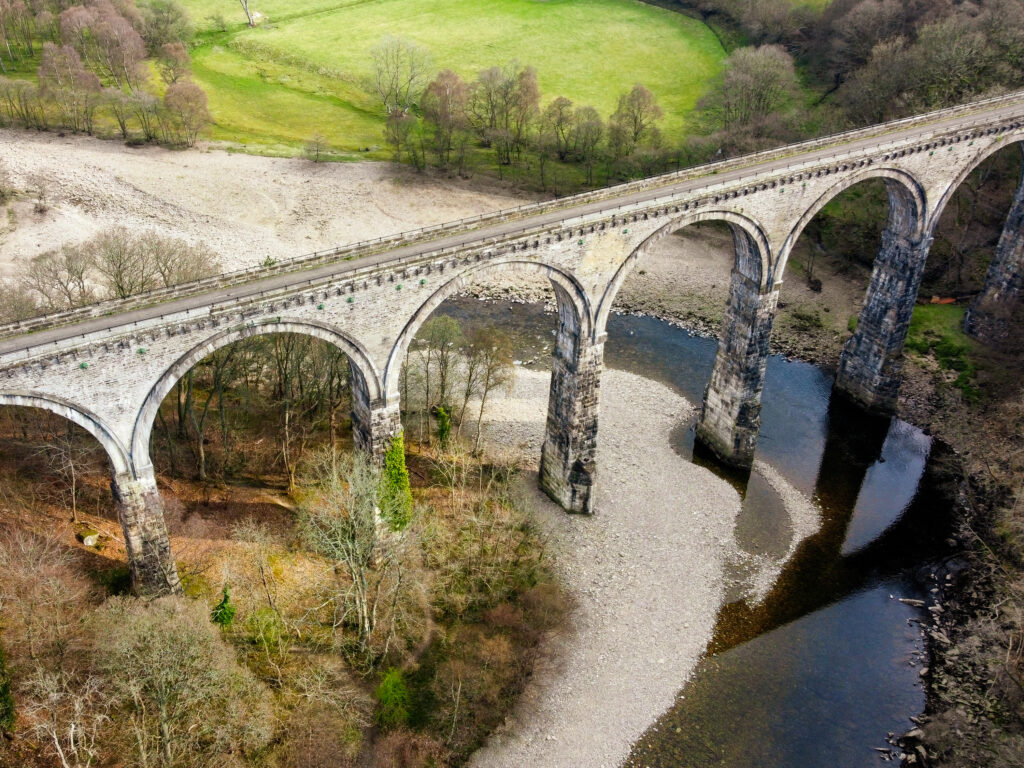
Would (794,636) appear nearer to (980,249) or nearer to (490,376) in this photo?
(490,376)

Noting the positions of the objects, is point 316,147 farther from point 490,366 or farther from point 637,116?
point 490,366

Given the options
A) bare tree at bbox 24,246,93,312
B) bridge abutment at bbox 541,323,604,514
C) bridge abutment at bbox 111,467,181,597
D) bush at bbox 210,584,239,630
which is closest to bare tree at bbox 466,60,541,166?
bridge abutment at bbox 541,323,604,514

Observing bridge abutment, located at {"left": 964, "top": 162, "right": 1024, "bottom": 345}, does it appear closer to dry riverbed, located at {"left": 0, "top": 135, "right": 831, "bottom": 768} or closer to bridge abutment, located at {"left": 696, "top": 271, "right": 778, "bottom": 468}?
dry riverbed, located at {"left": 0, "top": 135, "right": 831, "bottom": 768}

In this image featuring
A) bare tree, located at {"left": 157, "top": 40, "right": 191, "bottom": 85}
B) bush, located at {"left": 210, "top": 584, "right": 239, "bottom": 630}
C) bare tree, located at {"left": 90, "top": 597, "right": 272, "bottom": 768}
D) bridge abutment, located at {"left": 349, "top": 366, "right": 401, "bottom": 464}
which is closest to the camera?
bare tree, located at {"left": 90, "top": 597, "right": 272, "bottom": 768}

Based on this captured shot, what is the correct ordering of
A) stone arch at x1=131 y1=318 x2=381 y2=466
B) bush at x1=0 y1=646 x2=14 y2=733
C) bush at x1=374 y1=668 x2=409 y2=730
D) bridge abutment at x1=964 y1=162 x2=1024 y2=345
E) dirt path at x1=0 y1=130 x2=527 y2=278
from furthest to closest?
dirt path at x1=0 y1=130 x2=527 y2=278, bridge abutment at x1=964 y1=162 x2=1024 y2=345, bush at x1=374 y1=668 x2=409 y2=730, stone arch at x1=131 y1=318 x2=381 y2=466, bush at x1=0 y1=646 x2=14 y2=733

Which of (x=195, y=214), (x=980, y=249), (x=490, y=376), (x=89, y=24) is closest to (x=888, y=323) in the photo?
(x=980, y=249)

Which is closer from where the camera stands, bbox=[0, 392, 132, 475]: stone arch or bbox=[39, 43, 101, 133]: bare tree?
bbox=[0, 392, 132, 475]: stone arch

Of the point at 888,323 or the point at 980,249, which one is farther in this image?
the point at 980,249
